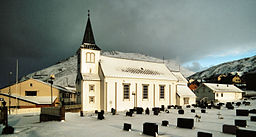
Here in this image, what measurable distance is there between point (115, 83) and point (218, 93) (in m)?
43.8

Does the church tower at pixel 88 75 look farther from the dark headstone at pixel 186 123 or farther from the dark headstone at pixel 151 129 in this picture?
the dark headstone at pixel 151 129

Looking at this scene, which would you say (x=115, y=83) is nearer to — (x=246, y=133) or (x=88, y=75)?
(x=88, y=75)

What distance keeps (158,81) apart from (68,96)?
87.9 ft

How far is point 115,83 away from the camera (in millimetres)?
34938

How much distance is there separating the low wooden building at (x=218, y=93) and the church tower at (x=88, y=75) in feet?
145

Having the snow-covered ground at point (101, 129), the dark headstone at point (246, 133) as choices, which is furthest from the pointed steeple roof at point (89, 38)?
the dark headstone at point (246, 133)

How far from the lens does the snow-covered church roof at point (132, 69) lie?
3631cm

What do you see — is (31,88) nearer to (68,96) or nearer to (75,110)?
(68,96)

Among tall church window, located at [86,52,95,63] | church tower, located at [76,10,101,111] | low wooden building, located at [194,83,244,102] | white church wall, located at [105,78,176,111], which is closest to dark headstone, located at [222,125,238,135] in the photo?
white church wall, located at [105,78,176,111]

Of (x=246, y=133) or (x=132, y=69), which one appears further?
(x=132, y=69)

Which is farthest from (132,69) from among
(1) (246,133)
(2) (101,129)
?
(1) (246,133)

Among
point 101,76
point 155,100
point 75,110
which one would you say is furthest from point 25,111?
point 155,100

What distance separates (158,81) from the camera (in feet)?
135

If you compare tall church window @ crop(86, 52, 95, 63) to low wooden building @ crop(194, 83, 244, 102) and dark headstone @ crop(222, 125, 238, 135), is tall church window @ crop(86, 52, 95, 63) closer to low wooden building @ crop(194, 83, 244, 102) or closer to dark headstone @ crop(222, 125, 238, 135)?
dark headstone @ crop(222, 125, 238, 135)
